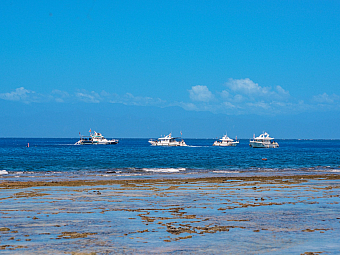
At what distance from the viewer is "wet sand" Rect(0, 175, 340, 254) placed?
12375 mm

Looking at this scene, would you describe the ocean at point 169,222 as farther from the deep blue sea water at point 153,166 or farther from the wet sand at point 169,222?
the deep blue sea water at point 153,166

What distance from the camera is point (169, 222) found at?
52.4 feet

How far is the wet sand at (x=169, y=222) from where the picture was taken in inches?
487

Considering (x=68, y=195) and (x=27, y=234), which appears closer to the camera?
(x=27, y=234)

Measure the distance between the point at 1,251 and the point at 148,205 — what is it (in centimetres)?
960

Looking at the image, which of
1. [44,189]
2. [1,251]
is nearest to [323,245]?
[1,251]

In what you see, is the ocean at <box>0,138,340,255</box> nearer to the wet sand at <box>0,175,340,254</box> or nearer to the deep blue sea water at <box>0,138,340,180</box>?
the wet sand at <box>0,175,340,254</box>

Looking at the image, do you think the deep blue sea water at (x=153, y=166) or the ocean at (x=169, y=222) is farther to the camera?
the deep blue sea water at (x=153, y=166)

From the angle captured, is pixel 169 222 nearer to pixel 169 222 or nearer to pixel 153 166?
pixel 169 222

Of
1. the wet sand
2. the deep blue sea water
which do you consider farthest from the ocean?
the deep blue sea water

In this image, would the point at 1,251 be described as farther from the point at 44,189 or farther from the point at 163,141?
the point at 163,141

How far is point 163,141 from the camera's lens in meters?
182

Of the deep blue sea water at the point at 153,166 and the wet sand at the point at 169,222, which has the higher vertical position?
the wet sand at the point at 169,222

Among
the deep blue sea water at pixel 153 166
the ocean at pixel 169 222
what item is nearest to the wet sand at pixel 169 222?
the ocean at pixel 169 222
